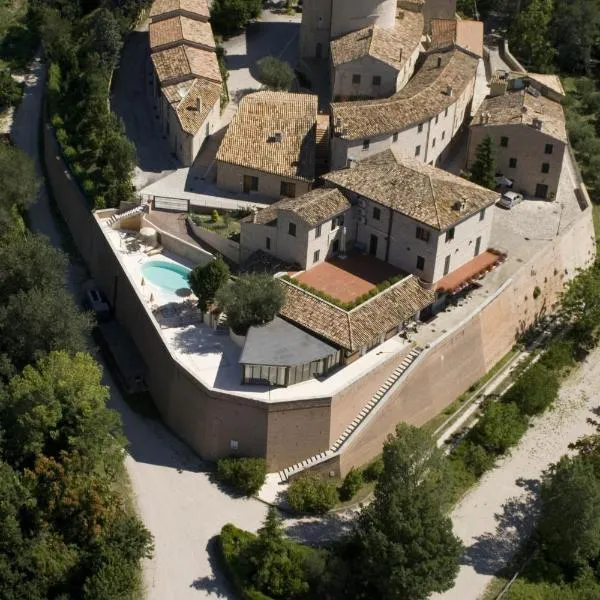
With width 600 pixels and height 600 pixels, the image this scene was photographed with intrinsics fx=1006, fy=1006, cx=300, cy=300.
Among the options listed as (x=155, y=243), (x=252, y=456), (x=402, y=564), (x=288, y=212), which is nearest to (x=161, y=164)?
(x=155, y=243)

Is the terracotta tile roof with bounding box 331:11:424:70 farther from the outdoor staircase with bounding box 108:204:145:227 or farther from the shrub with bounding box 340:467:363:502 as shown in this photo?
the shrub with bounding box 340:467:363:502

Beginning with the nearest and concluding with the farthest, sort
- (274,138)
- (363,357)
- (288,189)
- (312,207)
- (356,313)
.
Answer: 1. (356,313)
2. (363,357)
3. (312,207)
4. (288,189)
5. (274,138)

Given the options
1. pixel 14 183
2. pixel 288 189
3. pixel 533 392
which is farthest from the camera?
pixel 14 183

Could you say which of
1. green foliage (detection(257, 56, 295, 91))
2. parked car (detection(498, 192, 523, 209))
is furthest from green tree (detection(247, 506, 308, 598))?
green foliage (detection(257, 56, 295, 91))

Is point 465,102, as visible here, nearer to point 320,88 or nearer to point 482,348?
point 320,88

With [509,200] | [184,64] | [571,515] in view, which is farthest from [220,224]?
[571,515]

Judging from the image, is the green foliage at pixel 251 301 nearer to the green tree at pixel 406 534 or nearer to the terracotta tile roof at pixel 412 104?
the green tree at pixel 406 534

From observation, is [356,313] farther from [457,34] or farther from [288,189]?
[457,34]
